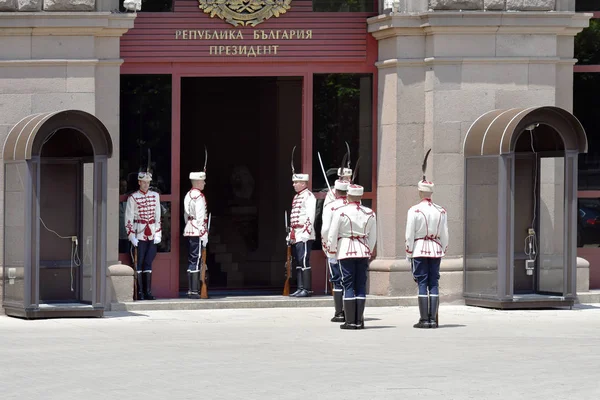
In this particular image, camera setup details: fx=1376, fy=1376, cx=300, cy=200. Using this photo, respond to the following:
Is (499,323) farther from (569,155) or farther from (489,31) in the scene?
(489,31)

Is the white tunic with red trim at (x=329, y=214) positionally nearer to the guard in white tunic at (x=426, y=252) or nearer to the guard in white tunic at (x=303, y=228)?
the guard in white tunic at (x=426, y=252)

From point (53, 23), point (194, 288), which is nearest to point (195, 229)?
point (194, 288)

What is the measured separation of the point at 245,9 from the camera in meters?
19.5

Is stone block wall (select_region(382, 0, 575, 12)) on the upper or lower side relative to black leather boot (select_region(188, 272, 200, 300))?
upper

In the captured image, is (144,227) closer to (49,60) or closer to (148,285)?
(148,285)

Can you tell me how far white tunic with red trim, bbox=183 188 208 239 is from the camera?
19.2 m

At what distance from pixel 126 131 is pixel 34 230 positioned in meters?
2.54

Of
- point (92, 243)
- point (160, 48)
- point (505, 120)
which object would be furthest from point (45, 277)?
point (505, 120)

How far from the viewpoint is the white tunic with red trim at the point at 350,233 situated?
16.0 metres

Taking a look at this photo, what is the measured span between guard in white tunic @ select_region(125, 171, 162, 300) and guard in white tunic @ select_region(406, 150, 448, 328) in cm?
411

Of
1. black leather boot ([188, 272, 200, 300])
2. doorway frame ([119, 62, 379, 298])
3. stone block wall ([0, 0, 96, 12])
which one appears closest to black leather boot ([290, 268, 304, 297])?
doorway frame ([119, 62, 379, 298])

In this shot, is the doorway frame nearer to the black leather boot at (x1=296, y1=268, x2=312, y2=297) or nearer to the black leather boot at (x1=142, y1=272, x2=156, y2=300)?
the black leather boot at (x1=142, y1=272, x2=156, y2=300)

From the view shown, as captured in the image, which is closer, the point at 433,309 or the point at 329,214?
the point at 433,309

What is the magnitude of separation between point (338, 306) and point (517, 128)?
3382 millimetres
